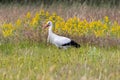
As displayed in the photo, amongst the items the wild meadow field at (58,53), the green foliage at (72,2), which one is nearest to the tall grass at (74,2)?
the green foliage at (72,2)

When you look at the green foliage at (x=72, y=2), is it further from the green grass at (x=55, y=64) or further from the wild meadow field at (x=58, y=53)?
the green grass at (x=55, y=64)

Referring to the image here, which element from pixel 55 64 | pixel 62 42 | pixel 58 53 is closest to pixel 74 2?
pixel 62 42

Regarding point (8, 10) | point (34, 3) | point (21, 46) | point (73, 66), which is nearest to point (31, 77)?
point (73, 66)

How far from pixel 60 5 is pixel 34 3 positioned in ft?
6.57

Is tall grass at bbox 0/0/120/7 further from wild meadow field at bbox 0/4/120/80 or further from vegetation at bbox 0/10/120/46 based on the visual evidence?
vegetation at bbox 0/10/120/46

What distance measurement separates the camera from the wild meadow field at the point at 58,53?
652cm

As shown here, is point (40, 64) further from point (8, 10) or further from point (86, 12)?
point (8, 10)

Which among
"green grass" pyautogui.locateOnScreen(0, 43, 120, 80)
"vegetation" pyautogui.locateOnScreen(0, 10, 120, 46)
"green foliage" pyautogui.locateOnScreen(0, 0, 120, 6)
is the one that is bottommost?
"green foliage" pyautogui.locateOnScreen(0, 0, 120, 6)

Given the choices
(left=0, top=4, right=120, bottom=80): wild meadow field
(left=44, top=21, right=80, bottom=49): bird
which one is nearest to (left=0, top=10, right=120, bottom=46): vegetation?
(left=0, top=4, right=120, bottom=80): wild meadow field

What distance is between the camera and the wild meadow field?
6.52 metres

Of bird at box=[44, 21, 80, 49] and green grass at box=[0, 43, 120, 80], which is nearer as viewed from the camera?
green grass at box=[0, 43, 120, 80]

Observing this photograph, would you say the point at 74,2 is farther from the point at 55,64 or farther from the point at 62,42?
the point at 55,64

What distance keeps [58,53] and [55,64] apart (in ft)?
5.36

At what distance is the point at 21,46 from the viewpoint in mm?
10359
